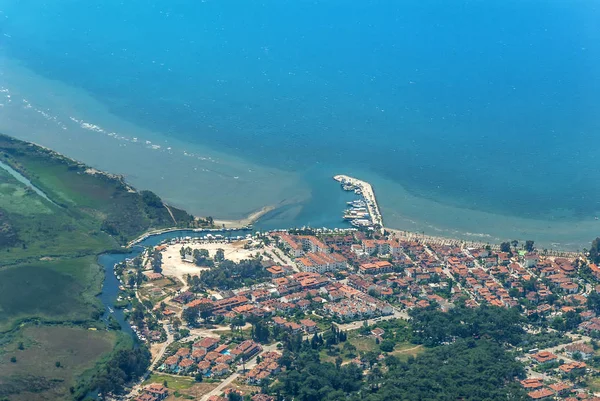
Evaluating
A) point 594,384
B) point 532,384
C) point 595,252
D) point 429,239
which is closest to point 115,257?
point 429,239

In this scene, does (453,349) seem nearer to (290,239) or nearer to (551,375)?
(551,375)

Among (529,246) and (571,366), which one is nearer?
(571,366)

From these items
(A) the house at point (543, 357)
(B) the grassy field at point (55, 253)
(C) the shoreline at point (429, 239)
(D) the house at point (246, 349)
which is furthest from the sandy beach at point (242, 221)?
(A) the house at point (543, 357)

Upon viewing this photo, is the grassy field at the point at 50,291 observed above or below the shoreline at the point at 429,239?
below

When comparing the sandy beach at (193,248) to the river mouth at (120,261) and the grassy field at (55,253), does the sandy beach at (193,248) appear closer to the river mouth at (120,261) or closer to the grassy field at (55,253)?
the river mouth at (120,261)

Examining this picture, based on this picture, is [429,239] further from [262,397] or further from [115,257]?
[262,397]

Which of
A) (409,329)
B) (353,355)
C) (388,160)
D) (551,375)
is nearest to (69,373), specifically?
(353,355)
